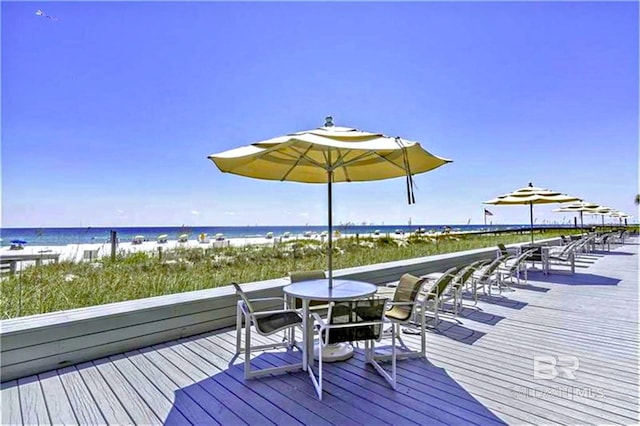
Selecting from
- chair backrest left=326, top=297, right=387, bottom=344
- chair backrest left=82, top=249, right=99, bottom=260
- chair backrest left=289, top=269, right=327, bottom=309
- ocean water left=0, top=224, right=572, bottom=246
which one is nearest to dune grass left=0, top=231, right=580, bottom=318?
chair backrest left=82, top=249, right=99, bottom=260

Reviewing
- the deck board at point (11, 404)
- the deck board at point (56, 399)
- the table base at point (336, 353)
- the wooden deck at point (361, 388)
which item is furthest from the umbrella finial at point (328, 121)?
the deck board at point (11, 404)

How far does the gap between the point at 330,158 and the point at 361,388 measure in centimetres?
205

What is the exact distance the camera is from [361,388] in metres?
2.44

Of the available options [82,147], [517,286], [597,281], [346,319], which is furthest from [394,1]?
[82,147]

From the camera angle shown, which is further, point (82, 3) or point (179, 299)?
point (82, 3)

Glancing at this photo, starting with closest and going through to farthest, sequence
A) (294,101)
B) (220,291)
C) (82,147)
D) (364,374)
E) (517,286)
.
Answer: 1. (364,374)
2. (220,291)
3. (517,286)
4. (294,101)
5. (82,147)

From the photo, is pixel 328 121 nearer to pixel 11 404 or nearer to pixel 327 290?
pixel 327 290

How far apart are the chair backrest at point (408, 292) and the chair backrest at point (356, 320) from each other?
68 cm

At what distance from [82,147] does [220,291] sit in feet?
44.0

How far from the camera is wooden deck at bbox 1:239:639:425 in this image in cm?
206

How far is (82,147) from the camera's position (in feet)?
44.4

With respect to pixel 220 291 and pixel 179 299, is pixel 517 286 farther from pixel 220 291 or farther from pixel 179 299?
pixel 179 299

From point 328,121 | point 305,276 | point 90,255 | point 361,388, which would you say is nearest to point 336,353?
point 361,388

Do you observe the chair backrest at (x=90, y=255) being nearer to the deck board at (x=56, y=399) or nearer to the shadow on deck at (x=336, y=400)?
the deck board at (x=56, y=399)
